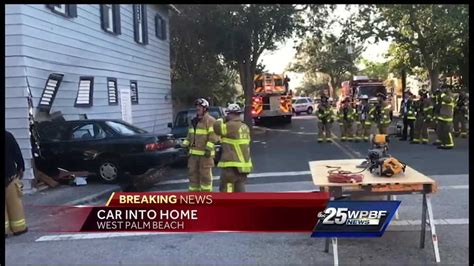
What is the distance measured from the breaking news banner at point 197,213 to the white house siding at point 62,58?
190 inches

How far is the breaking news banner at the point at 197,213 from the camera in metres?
3.90

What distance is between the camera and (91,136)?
9000 millimetres

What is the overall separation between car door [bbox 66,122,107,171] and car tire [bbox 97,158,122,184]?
0.49 ft

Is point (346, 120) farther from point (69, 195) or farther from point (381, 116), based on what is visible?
point (69, 195)

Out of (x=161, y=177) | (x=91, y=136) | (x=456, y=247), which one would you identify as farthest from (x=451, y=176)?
(x=91, y=136)

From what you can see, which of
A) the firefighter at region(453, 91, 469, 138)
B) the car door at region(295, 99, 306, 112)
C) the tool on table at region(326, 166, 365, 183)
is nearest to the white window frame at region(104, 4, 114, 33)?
the tool on table at region(326, 166, 365, 183)

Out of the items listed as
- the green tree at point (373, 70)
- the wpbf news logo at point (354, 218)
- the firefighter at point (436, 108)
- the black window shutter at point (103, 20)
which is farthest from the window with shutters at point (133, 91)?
the green tree at point (373, 70)

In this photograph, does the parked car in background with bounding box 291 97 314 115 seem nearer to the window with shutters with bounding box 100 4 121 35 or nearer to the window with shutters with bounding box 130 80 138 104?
the window with shutters with bounding box 130 80 138 104

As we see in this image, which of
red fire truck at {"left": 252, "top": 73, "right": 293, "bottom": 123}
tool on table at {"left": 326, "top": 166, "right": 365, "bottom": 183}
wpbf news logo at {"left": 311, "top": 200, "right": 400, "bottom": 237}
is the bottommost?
wpbf news logo at {"left": 311, "top": 200, "right": 400, "bottom": 237}

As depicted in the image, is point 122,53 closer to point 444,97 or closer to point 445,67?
point 444,97

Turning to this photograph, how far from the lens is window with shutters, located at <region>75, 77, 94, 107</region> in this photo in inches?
346

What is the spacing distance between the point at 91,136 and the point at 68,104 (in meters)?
0.65

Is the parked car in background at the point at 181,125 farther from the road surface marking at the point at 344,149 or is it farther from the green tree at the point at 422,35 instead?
the green tree at the point at 422,35

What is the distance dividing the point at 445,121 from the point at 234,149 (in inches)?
364
